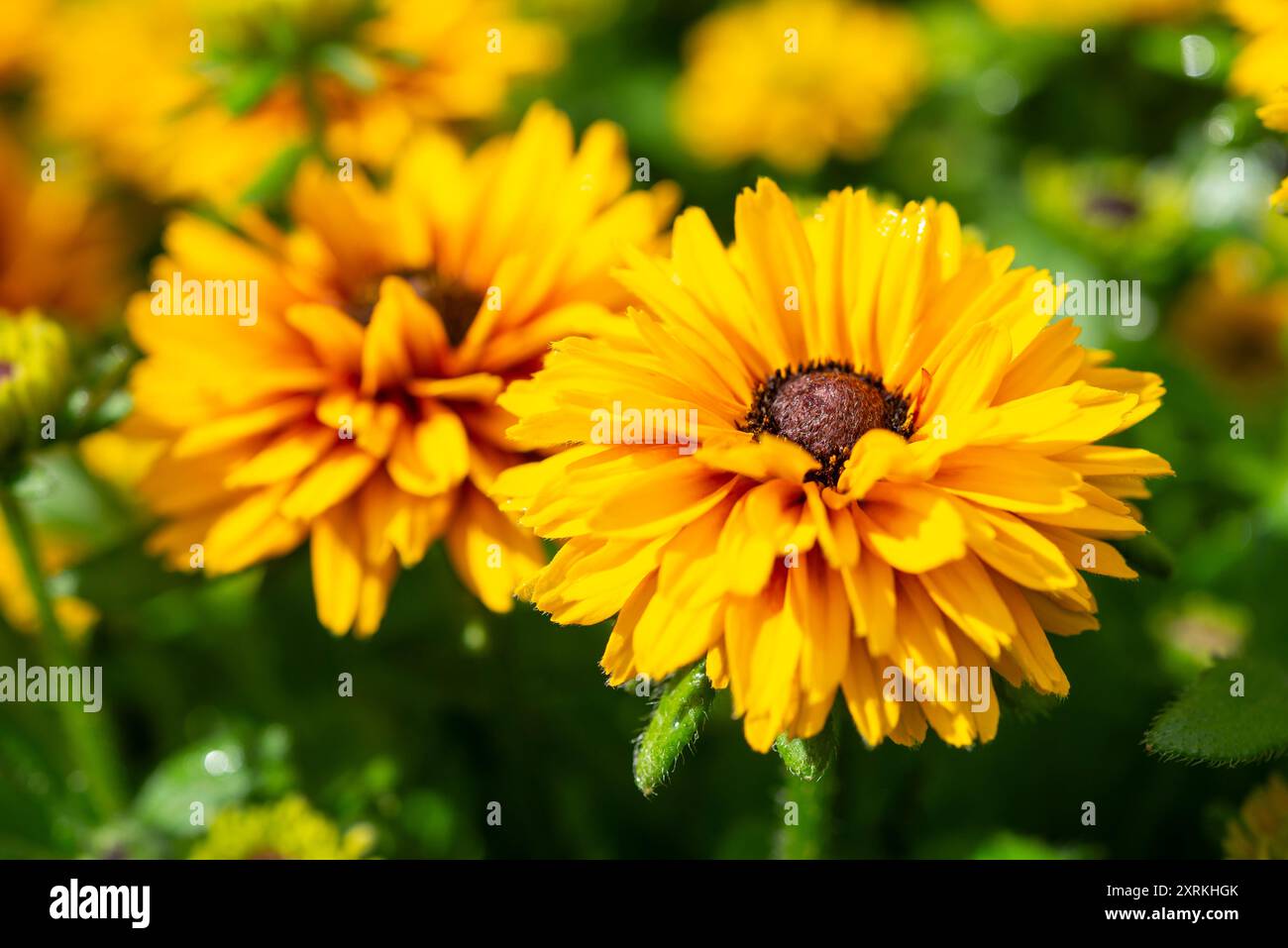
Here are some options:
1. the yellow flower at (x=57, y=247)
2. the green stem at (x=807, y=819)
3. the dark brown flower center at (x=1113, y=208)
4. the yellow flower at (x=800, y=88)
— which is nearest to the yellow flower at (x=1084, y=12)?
the yellow flower at (x=800, y=88)

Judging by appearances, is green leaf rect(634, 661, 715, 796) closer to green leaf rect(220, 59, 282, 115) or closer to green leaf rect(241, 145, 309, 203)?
green leaf rect(241, 145, 309, 203)

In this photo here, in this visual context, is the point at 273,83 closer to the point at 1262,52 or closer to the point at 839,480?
the point at 839,480

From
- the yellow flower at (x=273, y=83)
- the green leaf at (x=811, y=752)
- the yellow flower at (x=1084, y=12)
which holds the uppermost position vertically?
the yellow flower at (x=1084, y=12)

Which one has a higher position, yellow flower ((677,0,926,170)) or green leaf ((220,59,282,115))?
yellow flower ((677,0,926,170))

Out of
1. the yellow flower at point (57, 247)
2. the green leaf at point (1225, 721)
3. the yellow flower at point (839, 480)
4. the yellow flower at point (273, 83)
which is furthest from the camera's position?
the yellow flower at point (57, 247)

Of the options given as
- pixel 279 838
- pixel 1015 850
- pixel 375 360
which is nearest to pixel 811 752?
pixel 1015 850

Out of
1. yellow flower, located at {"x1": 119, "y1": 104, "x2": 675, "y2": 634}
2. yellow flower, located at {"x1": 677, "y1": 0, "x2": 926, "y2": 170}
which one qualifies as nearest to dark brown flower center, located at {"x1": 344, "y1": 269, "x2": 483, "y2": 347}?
yellow flower, located at {"x1": 119, "y1": 104, "x2": 675, "y2": 634}

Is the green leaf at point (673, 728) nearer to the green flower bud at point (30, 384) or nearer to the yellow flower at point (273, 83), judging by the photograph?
the green flower bud at point (30, 384)
